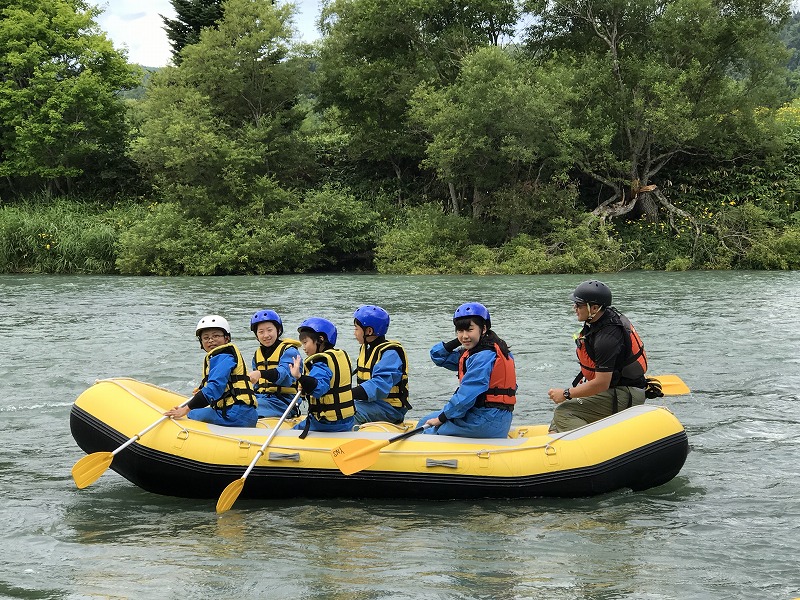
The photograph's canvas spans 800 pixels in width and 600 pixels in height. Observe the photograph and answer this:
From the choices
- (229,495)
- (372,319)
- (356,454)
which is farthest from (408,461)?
(229,495)

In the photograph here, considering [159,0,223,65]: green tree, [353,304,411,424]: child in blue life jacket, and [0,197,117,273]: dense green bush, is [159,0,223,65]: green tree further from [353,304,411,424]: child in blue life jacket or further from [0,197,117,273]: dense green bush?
[353,304,411,424]: child in blue life jacket

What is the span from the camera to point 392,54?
88.8ft

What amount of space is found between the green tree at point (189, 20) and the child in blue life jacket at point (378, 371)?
2414 cm

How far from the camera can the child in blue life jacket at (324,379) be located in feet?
18.8

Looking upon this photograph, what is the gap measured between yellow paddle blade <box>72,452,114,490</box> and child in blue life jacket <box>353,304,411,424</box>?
1.57 m

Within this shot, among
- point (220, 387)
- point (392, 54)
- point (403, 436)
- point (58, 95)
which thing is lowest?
point (403, 436)

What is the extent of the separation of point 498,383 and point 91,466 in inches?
99.5

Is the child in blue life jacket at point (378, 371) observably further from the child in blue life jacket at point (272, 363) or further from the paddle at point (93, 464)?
the paddle at point (93, 464)

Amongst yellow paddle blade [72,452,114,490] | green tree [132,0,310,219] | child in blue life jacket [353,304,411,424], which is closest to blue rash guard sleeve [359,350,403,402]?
child in blue life jacket [353,304,411,424]

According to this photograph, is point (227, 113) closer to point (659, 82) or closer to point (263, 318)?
point (659, 82)

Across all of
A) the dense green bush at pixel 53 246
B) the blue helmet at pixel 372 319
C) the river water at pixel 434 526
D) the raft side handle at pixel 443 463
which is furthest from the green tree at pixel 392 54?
the raft side handle at pixel 443 463

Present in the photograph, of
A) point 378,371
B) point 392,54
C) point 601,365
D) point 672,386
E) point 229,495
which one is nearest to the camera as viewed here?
point 229,495

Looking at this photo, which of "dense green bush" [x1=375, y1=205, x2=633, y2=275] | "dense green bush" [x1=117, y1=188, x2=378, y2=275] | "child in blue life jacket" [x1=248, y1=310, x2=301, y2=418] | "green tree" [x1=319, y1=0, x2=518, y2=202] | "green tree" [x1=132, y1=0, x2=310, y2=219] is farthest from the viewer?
Result: "green tree" [x1=319, y1=0, x2=518, y2=202]

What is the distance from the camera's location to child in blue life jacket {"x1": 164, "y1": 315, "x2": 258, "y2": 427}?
230 inches
